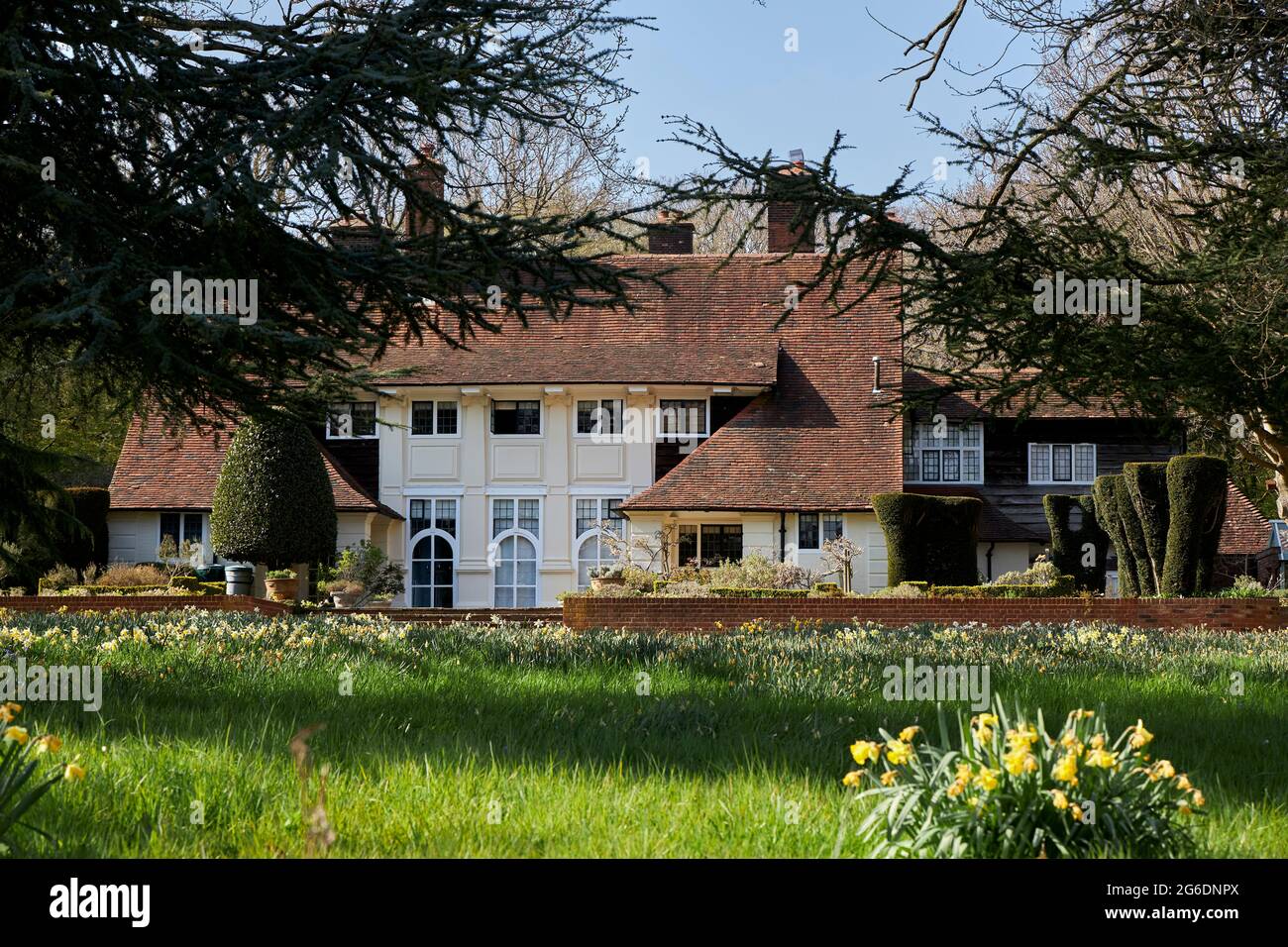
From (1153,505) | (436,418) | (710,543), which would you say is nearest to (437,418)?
(436,418)

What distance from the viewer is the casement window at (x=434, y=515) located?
33.1 metres

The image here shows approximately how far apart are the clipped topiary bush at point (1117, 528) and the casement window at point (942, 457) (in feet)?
24.6

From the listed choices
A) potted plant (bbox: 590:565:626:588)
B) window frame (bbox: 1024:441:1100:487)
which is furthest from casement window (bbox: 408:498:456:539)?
window frame (bbox: 1024:441:1100:487)

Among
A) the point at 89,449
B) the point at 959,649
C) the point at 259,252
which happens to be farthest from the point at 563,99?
the point at 89,449

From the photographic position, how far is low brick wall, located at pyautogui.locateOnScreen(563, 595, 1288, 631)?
17.0 meters

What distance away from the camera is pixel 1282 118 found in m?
10.3

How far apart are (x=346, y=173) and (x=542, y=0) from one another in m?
2.10

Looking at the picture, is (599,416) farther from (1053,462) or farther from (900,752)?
(900,752)

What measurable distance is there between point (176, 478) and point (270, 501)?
5585 millimetres

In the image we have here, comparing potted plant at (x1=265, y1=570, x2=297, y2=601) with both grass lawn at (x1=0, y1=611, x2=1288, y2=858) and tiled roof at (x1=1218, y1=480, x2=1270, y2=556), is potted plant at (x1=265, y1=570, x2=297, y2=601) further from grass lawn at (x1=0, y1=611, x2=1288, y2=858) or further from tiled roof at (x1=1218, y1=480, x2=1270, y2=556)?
tiled roof at (x1=1218, y1=480, x2=1270, y2=556)

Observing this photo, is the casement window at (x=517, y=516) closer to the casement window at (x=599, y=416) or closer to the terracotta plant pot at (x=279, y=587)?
the casement window at (x=599, y=416)

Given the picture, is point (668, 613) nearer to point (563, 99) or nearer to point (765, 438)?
point (563, 99)

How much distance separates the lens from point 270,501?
1086 inches

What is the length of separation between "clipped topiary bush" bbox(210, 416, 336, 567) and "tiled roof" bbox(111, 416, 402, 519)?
2.09m
